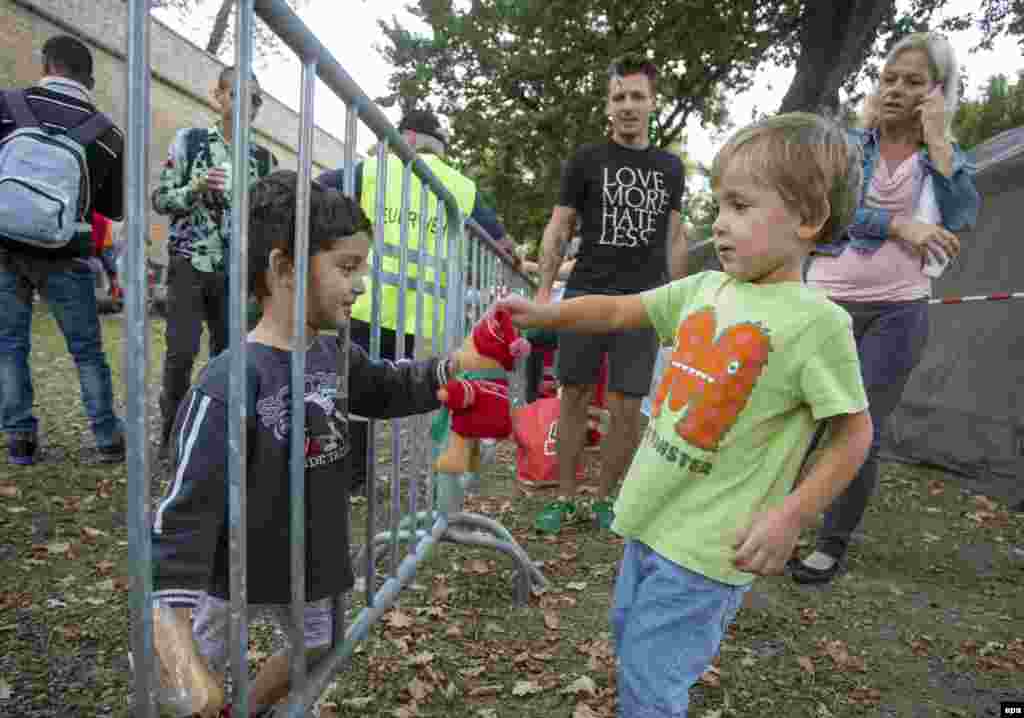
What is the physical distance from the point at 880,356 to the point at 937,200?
69cm

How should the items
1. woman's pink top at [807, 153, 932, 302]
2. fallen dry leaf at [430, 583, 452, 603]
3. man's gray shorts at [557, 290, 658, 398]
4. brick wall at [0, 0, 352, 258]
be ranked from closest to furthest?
fallen dry leaf at [430, 583, 452, 603] → woman's pink top at [807, 153, 932, 302] → man's gray shorts at [557, 290, 658, 398] → brick wall at [0, 0, 352, 258]

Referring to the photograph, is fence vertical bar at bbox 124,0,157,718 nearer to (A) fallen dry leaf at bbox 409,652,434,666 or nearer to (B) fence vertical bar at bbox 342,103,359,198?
(B) fence vertical bar at bbox 342,103,359,198

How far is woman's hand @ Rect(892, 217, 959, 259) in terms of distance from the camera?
2.96 m

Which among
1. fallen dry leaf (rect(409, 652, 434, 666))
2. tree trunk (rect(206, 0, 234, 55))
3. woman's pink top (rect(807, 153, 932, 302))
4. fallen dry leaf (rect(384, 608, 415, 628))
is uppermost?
tree trunk (rect(206, 0, 234, 55))

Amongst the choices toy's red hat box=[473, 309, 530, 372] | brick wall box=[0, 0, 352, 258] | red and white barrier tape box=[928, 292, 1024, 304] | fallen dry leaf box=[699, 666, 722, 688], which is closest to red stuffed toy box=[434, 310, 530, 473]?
toy's red hat box=[473, 309, 530, 372]

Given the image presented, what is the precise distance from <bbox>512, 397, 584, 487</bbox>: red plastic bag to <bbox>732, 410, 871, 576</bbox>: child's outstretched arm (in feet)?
10.4

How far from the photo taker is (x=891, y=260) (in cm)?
312

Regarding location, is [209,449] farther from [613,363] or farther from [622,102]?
[622,102]

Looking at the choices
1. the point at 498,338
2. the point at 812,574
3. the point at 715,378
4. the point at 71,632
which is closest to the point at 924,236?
the point at 812,574

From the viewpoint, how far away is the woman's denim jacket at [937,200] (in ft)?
9.91

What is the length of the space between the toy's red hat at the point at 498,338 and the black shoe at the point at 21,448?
324cm

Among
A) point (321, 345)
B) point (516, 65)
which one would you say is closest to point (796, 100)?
point (516, 65)

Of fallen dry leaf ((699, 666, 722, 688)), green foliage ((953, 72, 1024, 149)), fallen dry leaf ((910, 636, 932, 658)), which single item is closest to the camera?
fallen dry leaf ((699, 666, 722, 688))

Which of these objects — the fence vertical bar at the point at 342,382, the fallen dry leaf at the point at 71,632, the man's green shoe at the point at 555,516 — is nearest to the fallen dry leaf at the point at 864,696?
the man's green shoe at the point at 555,516
